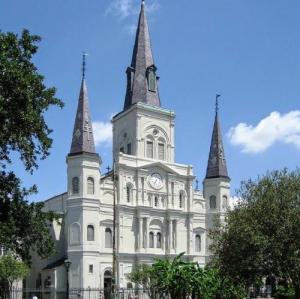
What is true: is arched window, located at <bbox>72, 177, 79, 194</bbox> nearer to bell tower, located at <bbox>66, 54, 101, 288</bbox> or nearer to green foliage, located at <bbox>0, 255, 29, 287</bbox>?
bell tower, located at <bbox>66, 54, 101, 288</bbox>

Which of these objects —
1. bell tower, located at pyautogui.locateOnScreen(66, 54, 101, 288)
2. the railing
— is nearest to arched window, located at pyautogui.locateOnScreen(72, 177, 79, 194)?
bell tower, located at pyautogui.locateOnScreen(66, 54, 101, 288)

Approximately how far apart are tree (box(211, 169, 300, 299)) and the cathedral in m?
23.5

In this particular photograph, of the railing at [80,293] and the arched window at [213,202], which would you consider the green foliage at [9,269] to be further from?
the arched window at [213,202]

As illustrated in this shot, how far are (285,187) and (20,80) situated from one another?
804 inches

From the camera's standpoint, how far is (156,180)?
70.4 meters

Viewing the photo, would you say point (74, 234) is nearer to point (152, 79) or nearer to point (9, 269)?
point (9, 269)

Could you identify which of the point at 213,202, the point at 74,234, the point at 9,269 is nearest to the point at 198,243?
the point at 213,202

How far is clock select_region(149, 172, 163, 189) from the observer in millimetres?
70000

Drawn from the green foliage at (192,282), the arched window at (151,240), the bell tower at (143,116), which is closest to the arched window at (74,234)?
the arched window at (151,240)

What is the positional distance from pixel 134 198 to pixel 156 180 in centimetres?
398

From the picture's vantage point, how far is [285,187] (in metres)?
36.5

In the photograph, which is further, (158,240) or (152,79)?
Answer: (152,79)

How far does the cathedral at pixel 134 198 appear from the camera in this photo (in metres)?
63.5

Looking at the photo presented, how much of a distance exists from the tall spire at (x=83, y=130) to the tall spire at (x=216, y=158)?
1721 centimetres
